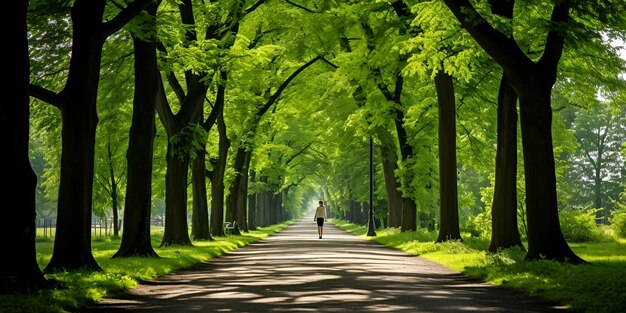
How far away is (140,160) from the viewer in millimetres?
21172

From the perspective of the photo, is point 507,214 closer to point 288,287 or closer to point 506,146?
point 506,146

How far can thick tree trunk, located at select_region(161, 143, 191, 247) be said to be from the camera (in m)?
27.3

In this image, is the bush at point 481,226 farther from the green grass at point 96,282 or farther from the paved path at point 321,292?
the green grass at point 96,282

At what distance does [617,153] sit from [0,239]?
8688cm

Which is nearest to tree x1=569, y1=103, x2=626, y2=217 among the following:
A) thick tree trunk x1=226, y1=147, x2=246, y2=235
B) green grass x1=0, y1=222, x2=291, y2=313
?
thick tree trunk x1=226, y1=147, x2=246, y2=235

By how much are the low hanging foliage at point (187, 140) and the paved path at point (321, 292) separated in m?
7.22

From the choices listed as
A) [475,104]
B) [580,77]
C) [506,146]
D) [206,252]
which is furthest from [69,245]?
[475,104]

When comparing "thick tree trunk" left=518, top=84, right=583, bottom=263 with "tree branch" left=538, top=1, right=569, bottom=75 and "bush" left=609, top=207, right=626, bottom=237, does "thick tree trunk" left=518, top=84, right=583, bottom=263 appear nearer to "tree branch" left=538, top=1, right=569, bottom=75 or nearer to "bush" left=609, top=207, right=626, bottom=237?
"tree branch" left=538, top=1, right=569, bottom=75

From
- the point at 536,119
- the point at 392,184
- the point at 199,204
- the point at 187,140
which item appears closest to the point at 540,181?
the point at 536,119

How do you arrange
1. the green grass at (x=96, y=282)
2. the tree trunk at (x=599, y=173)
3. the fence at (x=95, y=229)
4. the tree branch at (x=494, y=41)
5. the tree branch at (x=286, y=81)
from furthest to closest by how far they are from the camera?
the tree trunk at (x=599, y=173), the fence at (x=95, y=229), the tree branch at (x=286, y=81), the tree branch at (x=494, y=41), the green grass at (x=96, y=282)

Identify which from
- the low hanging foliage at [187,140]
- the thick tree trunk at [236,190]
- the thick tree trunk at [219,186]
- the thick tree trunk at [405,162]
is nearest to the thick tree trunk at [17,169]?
the low hanging foliage at [187,140]

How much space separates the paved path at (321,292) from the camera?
36.2 feet

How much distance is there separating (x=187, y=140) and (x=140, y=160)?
5.15 metres

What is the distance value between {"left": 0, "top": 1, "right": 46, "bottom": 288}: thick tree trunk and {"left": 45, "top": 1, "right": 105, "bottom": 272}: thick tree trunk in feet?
12.7
